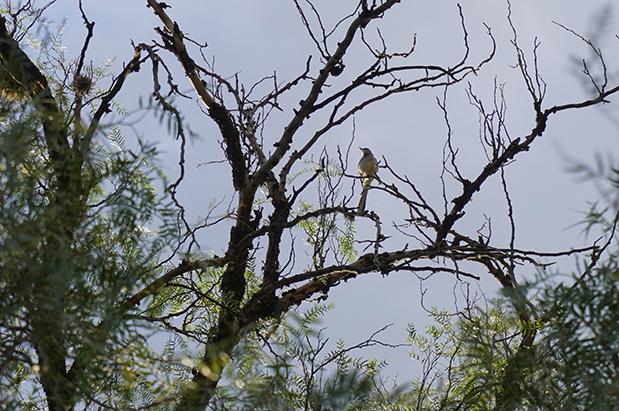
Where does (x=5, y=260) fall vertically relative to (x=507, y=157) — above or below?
below

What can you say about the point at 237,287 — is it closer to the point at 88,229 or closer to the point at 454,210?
the point at 454,210

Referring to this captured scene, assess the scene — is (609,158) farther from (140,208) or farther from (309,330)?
(309,330)

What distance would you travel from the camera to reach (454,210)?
8.86ft

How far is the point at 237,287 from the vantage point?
2.66 meters

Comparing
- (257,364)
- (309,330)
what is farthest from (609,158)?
(309,330)

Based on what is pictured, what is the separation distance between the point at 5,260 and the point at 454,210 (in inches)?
66.5

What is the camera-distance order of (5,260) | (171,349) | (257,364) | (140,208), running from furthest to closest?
(171,349)
(257,364)
(140,208)
(5,260)

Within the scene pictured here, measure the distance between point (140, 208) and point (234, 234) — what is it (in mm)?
1305

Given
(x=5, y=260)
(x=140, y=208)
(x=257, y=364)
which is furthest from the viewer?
(x=257, y=364)

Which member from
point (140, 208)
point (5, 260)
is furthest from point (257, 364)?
point (5, 260)

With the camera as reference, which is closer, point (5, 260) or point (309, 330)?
point (5, 260)

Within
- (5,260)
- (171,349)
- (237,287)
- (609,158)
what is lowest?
(5,260)

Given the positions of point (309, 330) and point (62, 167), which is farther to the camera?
point (309, 330)

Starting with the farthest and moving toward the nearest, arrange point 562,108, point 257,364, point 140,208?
1. point 562,108
2. point 257,364
3. point 140,208
